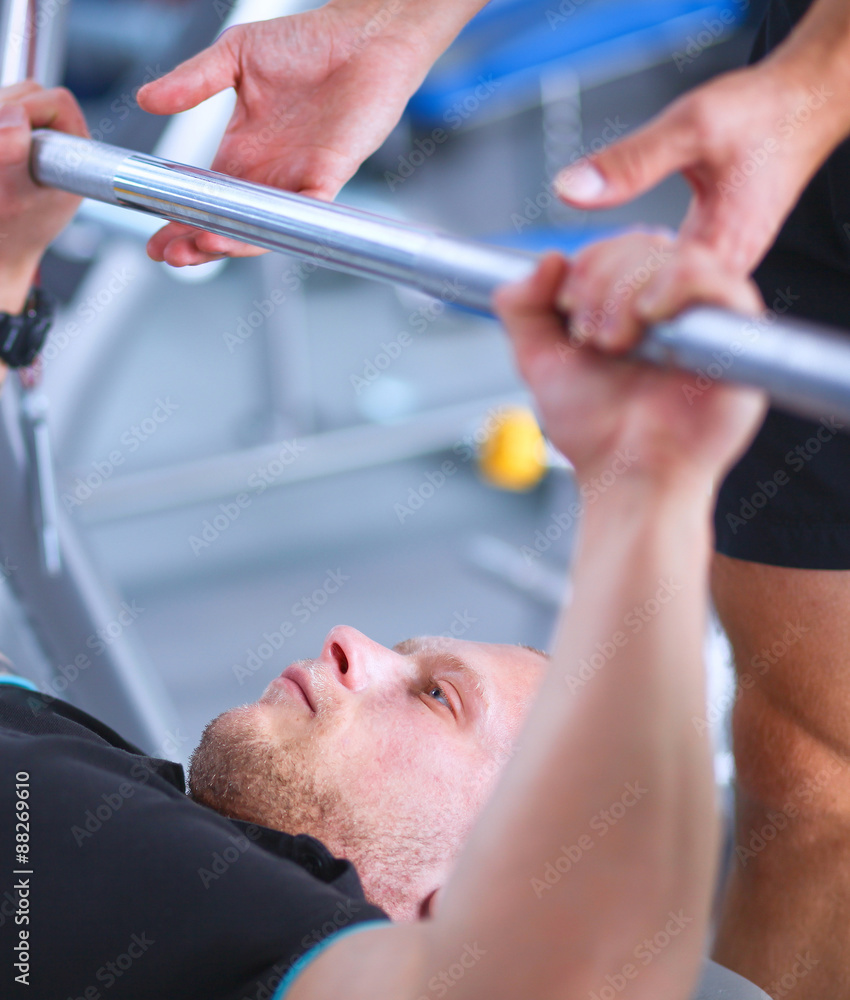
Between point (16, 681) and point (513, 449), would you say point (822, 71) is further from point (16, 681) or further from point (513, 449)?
point (513, 449)

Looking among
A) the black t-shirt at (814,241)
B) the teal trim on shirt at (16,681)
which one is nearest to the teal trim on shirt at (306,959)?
the teal trim on shirt at (16,681)

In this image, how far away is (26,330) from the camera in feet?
3.61

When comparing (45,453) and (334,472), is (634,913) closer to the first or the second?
(45,453)

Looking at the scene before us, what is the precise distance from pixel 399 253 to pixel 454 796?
56 centimetres

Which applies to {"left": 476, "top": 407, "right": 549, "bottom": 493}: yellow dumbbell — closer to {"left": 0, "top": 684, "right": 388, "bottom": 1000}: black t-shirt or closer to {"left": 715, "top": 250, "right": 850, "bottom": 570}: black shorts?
{"left": 715, "top": 250, "right": 850, "bottom": 570}: black shorts

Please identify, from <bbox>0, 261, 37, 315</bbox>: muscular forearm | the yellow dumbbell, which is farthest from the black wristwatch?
the yellow dumbbell

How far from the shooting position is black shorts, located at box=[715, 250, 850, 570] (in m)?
0.90

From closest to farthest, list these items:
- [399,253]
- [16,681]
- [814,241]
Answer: [399,253] < [814,241] < [16,681]

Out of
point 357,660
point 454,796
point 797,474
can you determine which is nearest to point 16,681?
point 357,660

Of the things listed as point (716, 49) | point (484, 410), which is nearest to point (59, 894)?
point (484, 410)

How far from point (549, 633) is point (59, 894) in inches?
83.0

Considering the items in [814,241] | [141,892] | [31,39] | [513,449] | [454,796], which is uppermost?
[31,39]

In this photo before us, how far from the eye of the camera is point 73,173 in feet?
2.82

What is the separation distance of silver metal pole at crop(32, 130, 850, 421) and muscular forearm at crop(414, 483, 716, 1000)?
8cm
